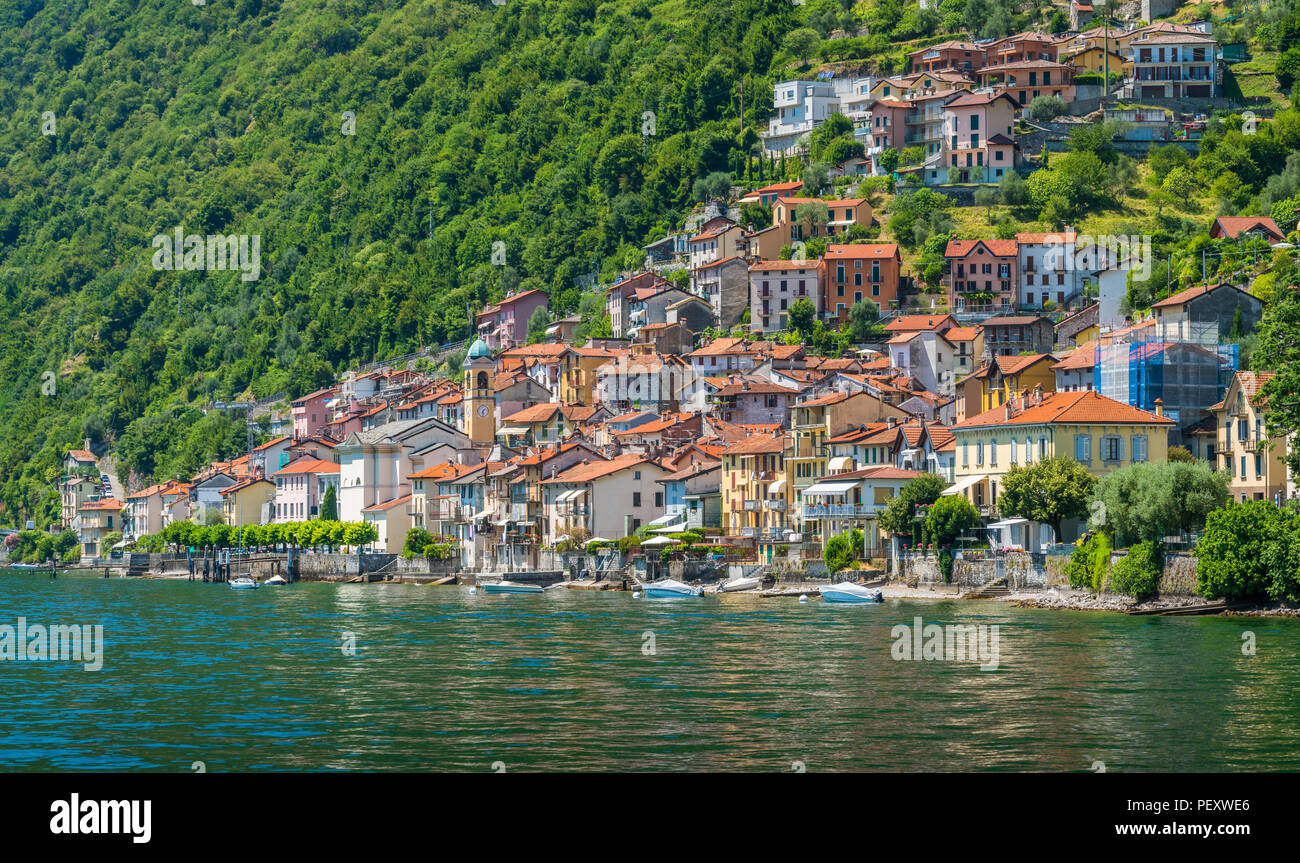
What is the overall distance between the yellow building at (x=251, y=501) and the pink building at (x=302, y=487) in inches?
69.7

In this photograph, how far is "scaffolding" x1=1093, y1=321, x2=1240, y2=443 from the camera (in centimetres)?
7700

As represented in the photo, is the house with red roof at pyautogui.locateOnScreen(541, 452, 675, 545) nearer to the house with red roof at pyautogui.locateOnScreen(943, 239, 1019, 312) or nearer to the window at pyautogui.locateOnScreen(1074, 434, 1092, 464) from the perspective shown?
the window at pyautogui.locateOnScreen(1074, 434, 1092, 464)

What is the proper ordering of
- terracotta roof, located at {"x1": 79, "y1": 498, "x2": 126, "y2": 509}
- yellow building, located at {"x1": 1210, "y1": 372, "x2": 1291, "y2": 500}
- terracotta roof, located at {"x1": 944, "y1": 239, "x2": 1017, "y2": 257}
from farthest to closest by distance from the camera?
terracotta roof, located at {"x1": 79, "y1": 498, "x2": 126, "y2": 509}
terracotta roof, located at {"x1": 944, "y1": 239, "x2": 1017, "y2": 257}
yellow building, located at {"x1": 1210, "y1": 372, "x2": 1291, "y2": 500}

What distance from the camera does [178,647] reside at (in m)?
55.0

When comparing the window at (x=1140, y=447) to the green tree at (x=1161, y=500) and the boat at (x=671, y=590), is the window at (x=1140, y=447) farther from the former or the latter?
the boat at (x=671, y=590)

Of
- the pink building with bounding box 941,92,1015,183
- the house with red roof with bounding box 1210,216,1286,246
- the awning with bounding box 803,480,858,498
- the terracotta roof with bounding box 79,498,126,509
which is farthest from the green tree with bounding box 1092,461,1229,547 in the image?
the terracotta roof with bounding box 79,498,126,509

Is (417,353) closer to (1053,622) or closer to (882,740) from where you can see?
(1053,622)

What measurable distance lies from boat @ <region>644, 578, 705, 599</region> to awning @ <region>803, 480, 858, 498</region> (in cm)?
773

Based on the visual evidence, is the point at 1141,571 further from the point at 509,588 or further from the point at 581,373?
the point at 581,373

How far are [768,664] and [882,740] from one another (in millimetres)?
12876

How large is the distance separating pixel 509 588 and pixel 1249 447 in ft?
116

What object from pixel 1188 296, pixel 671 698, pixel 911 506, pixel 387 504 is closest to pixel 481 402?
pixel 387 504
